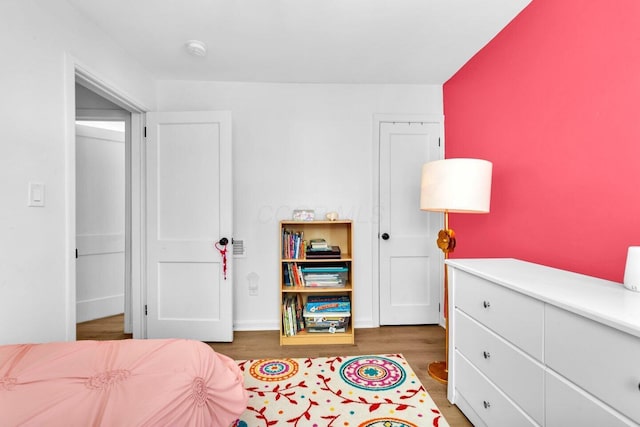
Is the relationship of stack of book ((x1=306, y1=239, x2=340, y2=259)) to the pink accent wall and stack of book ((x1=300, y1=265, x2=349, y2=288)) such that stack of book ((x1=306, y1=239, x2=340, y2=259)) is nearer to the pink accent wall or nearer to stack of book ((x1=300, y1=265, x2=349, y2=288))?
stack of book ((x1=300, y1=265, x2=349, y2=288))

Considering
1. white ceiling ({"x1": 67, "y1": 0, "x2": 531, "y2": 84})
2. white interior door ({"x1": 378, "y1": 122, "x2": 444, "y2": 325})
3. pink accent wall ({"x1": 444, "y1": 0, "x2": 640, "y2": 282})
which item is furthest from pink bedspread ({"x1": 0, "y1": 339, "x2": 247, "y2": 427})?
white interior door ({"x1": 378, "y1": 122, "x2": 444, "y2": 325})

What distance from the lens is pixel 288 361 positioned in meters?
2.38

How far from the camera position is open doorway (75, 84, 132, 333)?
10.8ft

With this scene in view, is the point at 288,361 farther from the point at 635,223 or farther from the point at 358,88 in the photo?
the point at 358,88

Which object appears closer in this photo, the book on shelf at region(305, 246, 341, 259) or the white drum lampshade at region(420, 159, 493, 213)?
the white drum lampshade at region(420, 159, 493, 213)

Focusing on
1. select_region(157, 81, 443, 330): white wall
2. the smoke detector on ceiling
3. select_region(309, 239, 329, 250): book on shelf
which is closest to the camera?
the smoke detector on ceiling

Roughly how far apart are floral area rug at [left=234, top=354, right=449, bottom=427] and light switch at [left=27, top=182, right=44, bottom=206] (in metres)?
1.63

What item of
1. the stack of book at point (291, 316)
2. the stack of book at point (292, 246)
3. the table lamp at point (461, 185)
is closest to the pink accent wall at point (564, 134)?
the table lamp at point (461, 185)

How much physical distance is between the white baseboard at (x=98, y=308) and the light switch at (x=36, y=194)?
7.50 feet

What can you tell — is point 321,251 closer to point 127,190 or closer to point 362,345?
point 362,345

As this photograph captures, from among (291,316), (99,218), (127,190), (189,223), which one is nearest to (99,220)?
(99,218)

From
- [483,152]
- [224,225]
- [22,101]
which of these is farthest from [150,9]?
[483,152]

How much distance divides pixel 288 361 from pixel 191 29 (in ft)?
8.54

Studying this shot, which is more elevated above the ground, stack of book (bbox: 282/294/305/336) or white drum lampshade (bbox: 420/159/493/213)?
white drum lampshade (bbox: 420/159/493/213)
